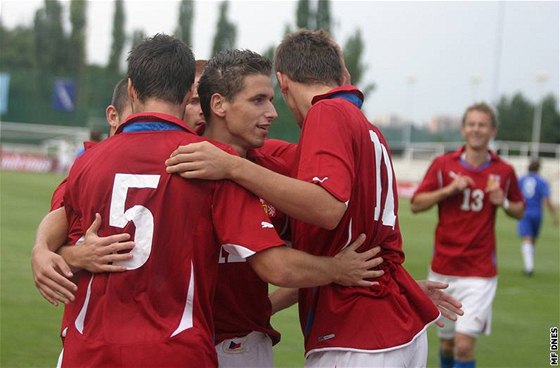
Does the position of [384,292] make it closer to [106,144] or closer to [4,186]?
[106,144]

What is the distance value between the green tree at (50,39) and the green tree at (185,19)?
935cm

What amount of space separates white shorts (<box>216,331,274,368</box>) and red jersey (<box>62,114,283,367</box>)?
80 centimetres

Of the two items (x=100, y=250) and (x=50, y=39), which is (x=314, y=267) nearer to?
(x=100, y=250)

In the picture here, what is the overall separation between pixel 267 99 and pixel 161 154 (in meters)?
0.77

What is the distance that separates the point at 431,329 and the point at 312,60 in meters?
7.46

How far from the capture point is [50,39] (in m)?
65.8

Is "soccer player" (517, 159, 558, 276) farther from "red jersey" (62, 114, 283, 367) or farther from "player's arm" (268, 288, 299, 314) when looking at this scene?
"red jersey" (62, 114, 283, 367)

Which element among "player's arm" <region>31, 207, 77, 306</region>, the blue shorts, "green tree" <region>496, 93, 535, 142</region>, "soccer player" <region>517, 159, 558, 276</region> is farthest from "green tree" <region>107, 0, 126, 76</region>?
"player's arm" <region>31, 207, 77, 306</region>

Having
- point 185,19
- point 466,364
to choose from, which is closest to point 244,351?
point 466,364

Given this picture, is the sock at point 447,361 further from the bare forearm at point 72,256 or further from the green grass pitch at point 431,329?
the bare forearm at point 72,256

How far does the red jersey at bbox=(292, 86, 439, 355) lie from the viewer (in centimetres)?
373

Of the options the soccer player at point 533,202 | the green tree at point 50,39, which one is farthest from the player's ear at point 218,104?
the green tree at point 50,39

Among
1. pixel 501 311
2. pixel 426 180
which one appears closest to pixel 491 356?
pixel 426 180

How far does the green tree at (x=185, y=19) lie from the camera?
64250 mm
